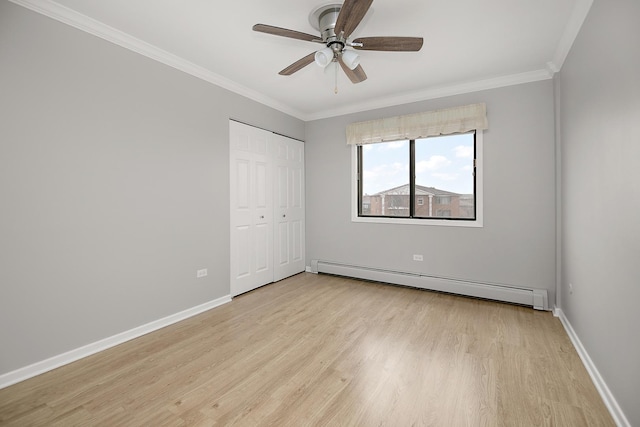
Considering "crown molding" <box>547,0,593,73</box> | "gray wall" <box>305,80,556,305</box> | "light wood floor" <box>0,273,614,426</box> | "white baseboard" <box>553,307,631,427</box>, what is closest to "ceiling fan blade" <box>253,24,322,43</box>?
"crown molding" <box>547,0,593,73</box>

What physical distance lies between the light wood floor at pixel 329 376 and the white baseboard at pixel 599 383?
0.15 feet

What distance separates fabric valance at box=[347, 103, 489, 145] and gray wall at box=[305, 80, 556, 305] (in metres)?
0.13

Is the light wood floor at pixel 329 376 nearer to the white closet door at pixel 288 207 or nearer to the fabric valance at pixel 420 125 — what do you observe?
the white closet door at pixel 288 207

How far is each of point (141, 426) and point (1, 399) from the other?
3.45 ft

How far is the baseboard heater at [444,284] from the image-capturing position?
313 cm

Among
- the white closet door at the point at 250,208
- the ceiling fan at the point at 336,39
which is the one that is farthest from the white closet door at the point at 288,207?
the ceiling fan at the point at 336,39

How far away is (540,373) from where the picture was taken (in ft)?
6.44

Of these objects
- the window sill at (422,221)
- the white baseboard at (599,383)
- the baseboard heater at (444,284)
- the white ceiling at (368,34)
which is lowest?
the white baseboard at (599,383)

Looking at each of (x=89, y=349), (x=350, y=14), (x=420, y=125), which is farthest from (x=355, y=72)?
(x=89, y=349)

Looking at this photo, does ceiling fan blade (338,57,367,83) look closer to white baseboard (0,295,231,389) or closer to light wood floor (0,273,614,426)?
light wood floor (0,273,614,426)

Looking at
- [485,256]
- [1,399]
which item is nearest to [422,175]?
[485,256]

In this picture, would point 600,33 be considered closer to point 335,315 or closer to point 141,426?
point 335,315

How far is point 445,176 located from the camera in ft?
12.3

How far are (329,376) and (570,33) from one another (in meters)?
3.42
